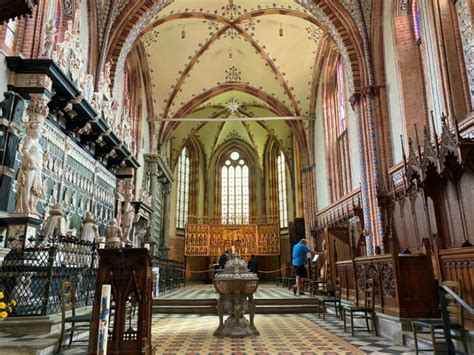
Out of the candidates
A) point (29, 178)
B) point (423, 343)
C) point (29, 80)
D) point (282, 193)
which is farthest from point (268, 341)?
point (282, 193)

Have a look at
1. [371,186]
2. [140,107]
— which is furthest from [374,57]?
[140,107]

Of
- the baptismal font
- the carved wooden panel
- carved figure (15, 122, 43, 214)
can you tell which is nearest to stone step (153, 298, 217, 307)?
the baptismal font

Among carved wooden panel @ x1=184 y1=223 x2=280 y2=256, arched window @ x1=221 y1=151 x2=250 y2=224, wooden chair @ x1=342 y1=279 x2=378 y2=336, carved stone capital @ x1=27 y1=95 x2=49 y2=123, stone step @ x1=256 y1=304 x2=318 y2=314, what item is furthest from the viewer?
arched window @ x1=221 y1=151 x2=250 y2=224

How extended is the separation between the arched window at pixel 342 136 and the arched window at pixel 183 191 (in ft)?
42.9

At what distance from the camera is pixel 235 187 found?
27266 mm

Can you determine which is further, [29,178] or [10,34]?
[10,34]

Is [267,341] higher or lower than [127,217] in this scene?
lower

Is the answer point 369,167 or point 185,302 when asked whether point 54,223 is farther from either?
point 369,167

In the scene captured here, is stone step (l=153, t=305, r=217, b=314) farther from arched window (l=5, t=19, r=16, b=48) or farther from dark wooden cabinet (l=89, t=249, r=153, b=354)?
arched window (l=5, t=19, r=16, b=48)

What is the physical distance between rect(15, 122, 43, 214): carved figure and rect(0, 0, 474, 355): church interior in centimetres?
4

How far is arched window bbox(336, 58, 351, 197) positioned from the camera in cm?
1438

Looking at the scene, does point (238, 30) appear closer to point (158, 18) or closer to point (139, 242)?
point (158, 18)

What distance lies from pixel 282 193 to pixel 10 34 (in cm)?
2044

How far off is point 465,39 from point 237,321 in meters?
6.90
